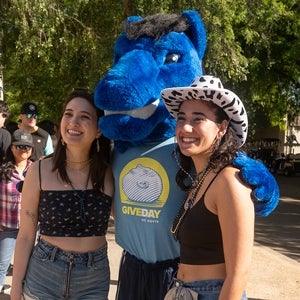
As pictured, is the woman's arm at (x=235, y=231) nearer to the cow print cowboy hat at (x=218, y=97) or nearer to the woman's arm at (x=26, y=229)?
the cow print cowboy hat at (x=218, y=97)

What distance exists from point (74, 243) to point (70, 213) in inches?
6.2

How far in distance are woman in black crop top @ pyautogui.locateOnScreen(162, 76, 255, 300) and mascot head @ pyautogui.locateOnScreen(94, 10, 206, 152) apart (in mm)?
299

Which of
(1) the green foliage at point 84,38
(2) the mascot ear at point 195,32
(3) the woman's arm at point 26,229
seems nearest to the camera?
(3) the woman's arm at point 26,229

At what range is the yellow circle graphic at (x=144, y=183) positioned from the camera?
2621 mm

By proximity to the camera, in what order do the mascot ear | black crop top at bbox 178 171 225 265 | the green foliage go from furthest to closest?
1. the green foliage
2. the mascot ear
3. black crop top at bbox 178 171 225 265

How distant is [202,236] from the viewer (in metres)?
2.10

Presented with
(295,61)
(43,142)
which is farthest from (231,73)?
(295,61)

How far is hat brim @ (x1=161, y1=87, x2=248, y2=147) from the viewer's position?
2180 millimetres

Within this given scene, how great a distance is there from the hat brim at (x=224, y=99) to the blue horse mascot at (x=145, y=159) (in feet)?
1.00

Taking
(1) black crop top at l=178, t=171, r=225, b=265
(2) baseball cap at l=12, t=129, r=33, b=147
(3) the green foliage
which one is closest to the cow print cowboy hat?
(1) black crop top at l=178, t=171, r=225, b=265

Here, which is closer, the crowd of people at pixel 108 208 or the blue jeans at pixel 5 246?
the crowd of people at pixel 108 208

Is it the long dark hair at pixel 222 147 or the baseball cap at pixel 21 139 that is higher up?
the long dark hair at pixel 222 147

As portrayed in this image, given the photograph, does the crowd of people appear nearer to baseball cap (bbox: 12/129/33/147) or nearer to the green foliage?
baseball cap (bbox: 12/129/33/147)

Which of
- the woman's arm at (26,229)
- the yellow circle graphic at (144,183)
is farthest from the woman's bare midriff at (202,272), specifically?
the woman's arm at (26,229)
